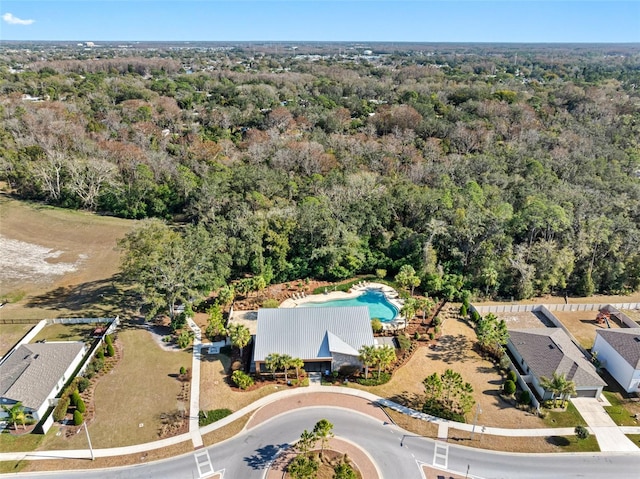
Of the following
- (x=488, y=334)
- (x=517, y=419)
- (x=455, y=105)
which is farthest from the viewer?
(x=455, y=105)

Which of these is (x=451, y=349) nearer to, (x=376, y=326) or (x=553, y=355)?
(x=376, y=326)

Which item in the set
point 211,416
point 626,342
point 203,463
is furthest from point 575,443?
point 211,416

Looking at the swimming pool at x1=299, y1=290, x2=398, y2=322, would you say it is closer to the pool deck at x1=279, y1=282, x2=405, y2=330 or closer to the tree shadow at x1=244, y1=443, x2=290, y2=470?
the pool deck at x1=279, y1=282, x2=405, y2=330

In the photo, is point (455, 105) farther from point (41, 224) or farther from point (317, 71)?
point (41, 224)

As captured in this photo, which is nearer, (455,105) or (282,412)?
(282,412)

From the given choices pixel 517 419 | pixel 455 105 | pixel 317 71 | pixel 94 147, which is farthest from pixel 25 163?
pixel 317 71

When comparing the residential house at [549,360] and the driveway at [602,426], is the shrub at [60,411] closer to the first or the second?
the residential house at [549,360]

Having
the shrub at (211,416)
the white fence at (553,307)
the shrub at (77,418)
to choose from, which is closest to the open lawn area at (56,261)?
the shrub at (77,418)
